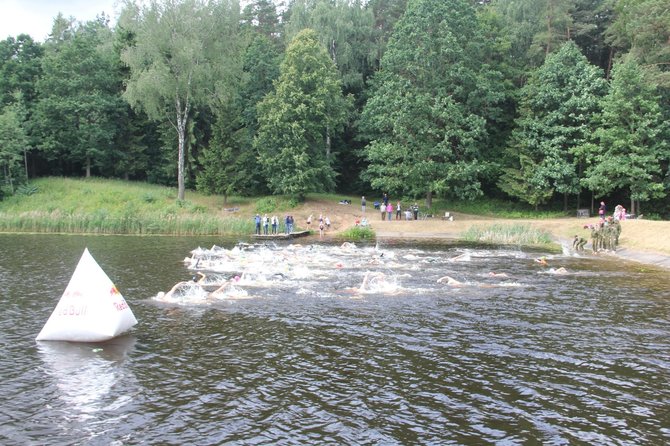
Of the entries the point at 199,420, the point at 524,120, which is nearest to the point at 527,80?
the point at 524,120

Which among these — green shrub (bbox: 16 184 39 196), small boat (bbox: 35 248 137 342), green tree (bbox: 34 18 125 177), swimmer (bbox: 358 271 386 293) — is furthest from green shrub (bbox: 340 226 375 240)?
green shrub (bbox: 16 184 39 196)

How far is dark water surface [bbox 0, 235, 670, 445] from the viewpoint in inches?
407

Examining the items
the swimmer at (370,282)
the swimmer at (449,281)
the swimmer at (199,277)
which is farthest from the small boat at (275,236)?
the swimmer at (449,281)

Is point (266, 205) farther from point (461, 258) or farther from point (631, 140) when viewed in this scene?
point (631, 140)

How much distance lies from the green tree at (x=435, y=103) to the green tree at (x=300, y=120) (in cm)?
589

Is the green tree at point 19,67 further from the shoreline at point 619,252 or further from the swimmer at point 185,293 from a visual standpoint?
the swimmer at point 185,293

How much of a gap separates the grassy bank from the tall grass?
741 inches

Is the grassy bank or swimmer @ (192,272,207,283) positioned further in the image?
the grassy bank

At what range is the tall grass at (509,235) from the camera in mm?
42125

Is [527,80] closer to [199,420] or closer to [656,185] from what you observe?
[656,185]

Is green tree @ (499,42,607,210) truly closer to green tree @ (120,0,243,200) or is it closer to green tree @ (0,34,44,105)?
green tree @ (120,0,243,200)

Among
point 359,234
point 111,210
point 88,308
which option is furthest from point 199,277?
point 111,210

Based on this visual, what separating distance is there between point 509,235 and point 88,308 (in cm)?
3480

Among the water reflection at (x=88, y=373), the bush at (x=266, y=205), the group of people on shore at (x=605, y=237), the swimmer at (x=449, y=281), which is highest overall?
the bush at (x=266, y=205)
